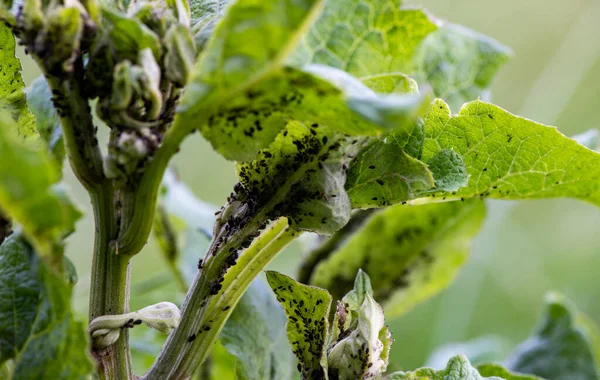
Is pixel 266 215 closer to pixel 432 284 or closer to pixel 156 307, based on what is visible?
pixel 156 307

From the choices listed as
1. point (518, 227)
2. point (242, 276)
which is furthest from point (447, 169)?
point (518, 227)

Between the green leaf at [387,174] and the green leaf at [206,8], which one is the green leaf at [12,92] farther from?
the green leaf at [387,174]

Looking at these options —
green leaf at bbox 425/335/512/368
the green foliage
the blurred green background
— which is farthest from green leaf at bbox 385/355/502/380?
the blurred green background

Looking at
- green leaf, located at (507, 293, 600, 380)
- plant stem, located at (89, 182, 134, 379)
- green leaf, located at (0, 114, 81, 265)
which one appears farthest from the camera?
green leaf, located at (507, 293, 600, 380)

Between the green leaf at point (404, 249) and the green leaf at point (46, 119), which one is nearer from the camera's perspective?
the green leaf at point (46, 119)

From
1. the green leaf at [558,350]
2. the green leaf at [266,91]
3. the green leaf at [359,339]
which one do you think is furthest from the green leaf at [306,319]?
the green leaf at [558,350]

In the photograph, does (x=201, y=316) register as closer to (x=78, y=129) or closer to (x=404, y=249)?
(x=78, y=129)

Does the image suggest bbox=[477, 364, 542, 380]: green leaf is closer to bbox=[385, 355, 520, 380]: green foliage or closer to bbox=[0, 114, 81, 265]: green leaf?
bbox=[385, 355, 520, 380]: green foliage
